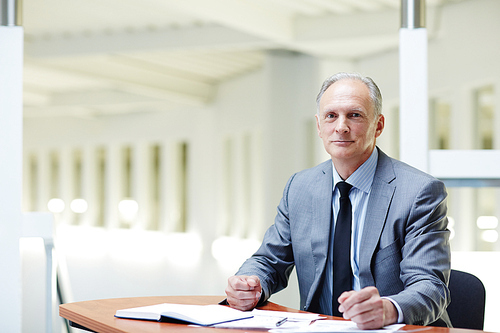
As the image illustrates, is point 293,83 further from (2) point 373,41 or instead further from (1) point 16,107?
(1) point 16,107

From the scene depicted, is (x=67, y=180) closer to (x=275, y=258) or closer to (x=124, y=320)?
(x=275, y=258)

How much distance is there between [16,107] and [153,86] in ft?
29.4

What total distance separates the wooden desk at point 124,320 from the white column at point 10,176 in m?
1.08

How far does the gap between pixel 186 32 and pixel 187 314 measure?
7.12 metres

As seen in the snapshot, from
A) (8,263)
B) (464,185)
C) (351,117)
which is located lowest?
(8,263)

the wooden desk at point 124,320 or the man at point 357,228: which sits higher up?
the man at point 357,228

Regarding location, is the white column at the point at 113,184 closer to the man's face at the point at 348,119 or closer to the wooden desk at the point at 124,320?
the wooden desk at the point at 124,320

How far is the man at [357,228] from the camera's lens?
6.79 ft

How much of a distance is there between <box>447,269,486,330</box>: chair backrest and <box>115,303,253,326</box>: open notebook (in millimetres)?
924

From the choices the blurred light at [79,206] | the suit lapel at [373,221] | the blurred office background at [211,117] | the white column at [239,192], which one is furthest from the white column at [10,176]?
the blurred light at [79,206]

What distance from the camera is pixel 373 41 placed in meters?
7.73

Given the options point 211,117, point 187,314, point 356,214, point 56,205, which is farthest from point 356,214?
point 56,205

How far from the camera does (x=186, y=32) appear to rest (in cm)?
851

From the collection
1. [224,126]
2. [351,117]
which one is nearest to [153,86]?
[224,126]
